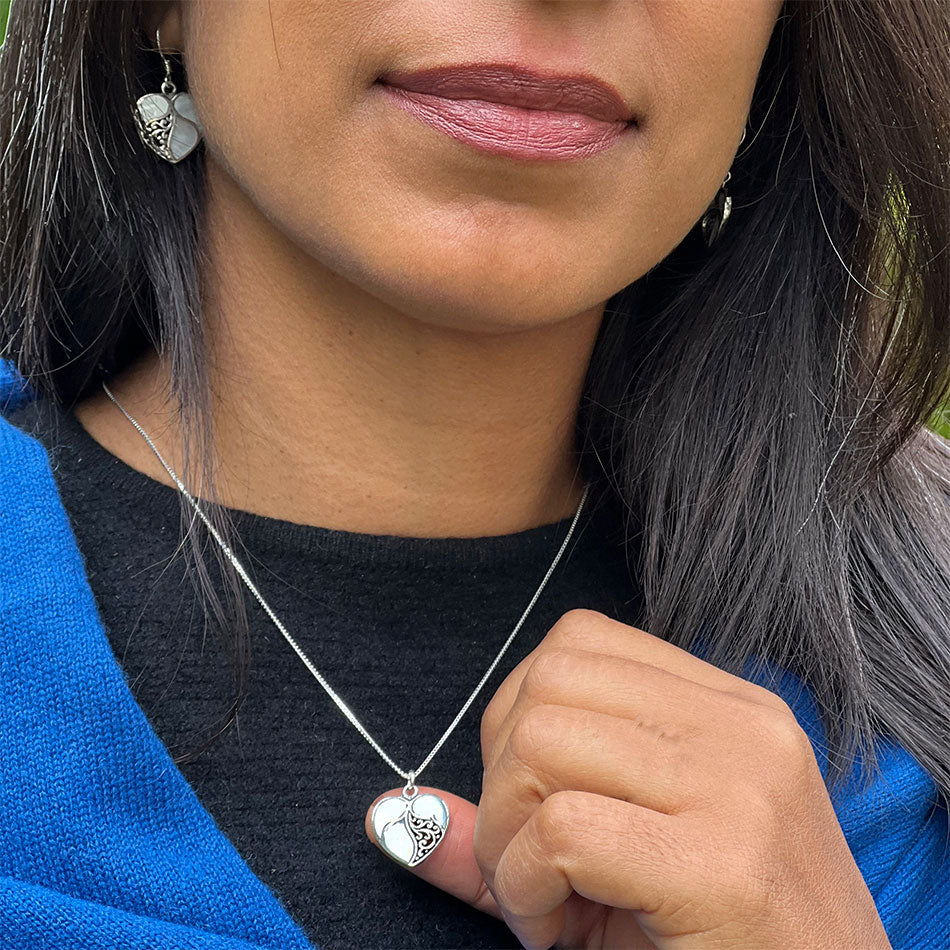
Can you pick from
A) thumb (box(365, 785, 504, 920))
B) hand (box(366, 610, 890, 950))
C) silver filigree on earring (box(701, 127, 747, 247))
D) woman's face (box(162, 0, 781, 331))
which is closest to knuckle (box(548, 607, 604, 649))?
hand (box(366, 610, 890, 950))

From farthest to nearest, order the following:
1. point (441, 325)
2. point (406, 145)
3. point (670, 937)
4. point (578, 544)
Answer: point (578, 544)
point (441, 325)
point (406, 145)
point (670, 937)

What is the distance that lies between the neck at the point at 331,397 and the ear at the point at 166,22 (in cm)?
18

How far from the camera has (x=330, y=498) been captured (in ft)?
5.71

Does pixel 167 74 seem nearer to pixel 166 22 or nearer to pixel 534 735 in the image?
pixel 166 22

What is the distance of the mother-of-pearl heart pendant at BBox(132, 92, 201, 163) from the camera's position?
1700 mm

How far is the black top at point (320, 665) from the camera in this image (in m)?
1.53

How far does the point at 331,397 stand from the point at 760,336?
0.71m

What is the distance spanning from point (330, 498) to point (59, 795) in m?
0.53

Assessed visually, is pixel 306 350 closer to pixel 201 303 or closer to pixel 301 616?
pixel 201 303

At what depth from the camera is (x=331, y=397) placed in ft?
5.65

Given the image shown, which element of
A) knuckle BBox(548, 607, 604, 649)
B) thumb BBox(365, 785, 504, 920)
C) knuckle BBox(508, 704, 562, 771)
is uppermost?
knuckle BBox(548, 607, 604, 649)

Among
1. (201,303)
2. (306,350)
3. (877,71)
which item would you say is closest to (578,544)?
(306,350)

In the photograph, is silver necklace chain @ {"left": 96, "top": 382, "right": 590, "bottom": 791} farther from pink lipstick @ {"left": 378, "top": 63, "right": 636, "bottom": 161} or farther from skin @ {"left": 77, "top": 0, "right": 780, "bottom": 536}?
pink lipstick @ {"left": 378, "top": 63, "right": 636, "bottom": 161}

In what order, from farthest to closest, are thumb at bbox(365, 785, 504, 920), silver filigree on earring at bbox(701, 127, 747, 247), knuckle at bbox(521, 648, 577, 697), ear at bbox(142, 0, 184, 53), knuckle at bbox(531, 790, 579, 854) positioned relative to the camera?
silver filigree on earring at bbox(701, 127, 747, 247), ear at bbox(142, 0, 184, 53), thumb at bbox(365, 785, 504, 920), knuckle at bbox(521, 648, 577, 697), knuckle at bbox(531, 790, 579, 854)
